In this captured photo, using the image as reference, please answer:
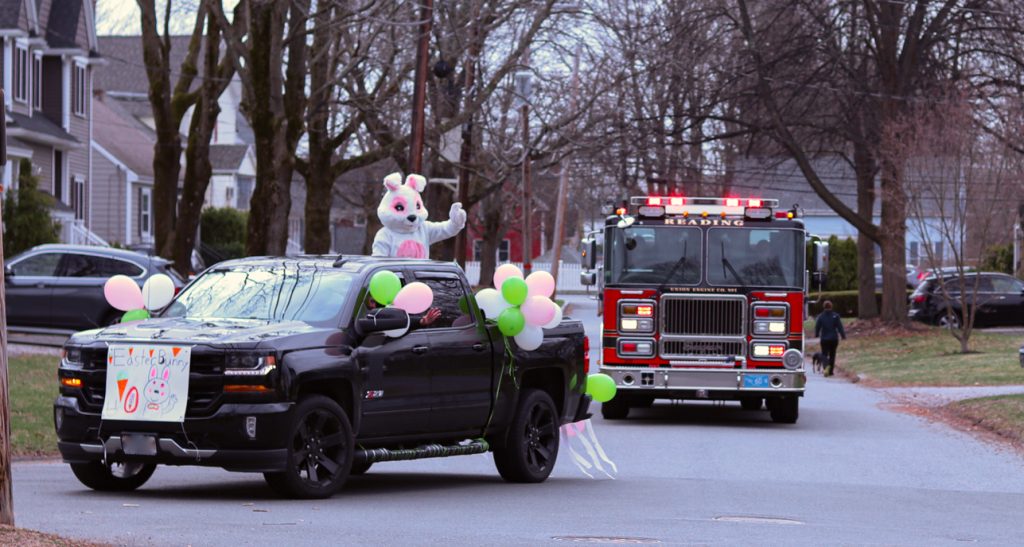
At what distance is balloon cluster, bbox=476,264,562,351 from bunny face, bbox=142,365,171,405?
316cm

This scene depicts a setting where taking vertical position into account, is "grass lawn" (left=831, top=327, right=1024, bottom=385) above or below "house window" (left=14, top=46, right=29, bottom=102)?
below

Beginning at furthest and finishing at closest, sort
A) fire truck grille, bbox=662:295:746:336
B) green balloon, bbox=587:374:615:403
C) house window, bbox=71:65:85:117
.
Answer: house window, bbox=71:65:85:117 < fire truck grille, bbox=662:295:746:336 < green balloon, bbox=587:374:615:403

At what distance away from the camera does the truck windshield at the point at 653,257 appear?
19844 mm

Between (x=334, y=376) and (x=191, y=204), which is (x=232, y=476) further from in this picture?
(x=191, y=204)

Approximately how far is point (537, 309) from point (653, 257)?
7136mm

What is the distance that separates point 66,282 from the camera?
2523 cm

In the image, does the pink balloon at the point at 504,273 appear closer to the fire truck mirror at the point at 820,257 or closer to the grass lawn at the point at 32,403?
the grass lawn at the point at 32,403

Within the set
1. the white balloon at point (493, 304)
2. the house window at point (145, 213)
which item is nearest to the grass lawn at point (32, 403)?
the white balloon at point (493, 304)

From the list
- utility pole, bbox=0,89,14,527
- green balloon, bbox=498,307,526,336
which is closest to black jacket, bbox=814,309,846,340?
green balloon, bbox=498,307,526,336

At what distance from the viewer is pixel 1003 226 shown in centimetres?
4381

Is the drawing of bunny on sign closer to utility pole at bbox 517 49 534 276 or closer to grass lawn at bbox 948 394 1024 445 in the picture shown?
grass lawn at bbox 948 394 1024 445

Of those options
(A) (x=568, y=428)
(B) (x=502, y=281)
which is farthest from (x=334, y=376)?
(A) (x=568, y=428)

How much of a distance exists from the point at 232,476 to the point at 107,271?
12509 mm

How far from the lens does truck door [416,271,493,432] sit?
40.3ft
